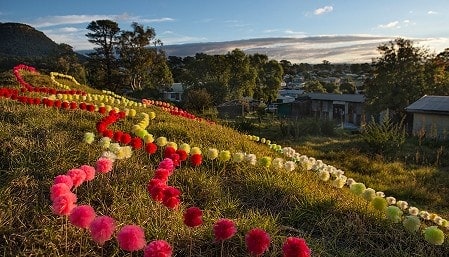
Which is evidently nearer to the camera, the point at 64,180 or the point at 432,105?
the point at 64,180

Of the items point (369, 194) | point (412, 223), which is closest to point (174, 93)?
point (369, 194)

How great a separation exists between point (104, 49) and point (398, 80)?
97.6 ft

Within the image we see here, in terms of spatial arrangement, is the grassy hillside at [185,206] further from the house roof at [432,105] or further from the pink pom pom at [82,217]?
the house roof at [432,105]

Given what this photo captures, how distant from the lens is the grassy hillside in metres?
2.90

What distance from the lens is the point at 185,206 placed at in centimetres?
376

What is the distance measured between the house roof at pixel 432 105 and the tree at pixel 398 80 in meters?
A: 2.17

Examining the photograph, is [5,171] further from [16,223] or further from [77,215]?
[77,215]

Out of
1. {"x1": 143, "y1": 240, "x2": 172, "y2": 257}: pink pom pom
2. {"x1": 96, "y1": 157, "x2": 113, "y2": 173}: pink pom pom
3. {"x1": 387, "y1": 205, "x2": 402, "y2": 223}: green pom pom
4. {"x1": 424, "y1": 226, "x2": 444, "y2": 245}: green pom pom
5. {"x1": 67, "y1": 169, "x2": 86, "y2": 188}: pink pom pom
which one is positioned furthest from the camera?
{"x1": 387, "y1": 205, "x2": 402, "y2": 223}: green pom pom

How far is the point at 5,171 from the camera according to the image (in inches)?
158

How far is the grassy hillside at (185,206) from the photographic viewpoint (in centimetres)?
290

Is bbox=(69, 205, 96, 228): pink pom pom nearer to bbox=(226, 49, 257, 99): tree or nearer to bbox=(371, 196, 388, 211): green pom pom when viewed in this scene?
bbox=(371, 196, 388, 211): green pom pom

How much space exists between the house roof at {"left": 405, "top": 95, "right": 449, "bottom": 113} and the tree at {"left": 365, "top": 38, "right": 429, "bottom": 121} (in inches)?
85.4

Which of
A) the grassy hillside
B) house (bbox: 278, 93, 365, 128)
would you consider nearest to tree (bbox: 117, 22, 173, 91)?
house (bbox: 278, 93, 365, 128)

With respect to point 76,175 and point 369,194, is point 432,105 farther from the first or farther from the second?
point 76,175
